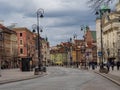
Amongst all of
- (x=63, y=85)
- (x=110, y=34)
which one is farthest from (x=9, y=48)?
(x=63, y=85)

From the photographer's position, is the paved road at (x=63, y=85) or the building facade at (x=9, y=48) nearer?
the paved road at (x=63, y=85)

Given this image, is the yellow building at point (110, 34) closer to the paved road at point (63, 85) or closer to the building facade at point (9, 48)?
the building facade at point (9, 48)

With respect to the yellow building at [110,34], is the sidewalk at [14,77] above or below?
below

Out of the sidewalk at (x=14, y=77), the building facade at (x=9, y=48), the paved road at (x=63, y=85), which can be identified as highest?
the building facade at (x=9, y=48)

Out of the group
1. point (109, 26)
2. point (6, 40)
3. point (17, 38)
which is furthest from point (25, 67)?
point (17, 38)

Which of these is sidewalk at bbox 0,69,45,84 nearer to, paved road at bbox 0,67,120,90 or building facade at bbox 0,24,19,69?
paved road at bbox 0,67,120,90

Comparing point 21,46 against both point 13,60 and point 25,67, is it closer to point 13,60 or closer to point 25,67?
point 13,60

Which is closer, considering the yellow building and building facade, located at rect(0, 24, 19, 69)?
building facade, located at rect(0, 24, 19, 69)

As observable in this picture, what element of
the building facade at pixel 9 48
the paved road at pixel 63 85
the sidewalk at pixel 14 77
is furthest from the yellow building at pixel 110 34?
the paved road at pixel 63 85

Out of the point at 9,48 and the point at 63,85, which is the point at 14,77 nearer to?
the point at 63,85

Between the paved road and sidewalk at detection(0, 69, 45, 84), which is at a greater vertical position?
sidewalk at detection(0, 69, 45, 84)

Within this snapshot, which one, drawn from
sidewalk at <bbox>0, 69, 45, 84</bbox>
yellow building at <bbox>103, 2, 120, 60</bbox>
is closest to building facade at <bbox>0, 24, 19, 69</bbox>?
yellow building at <bbox>103, 2, 120, 60</bbox>

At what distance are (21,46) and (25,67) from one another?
11247 centimetres

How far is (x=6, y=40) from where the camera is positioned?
158 m
